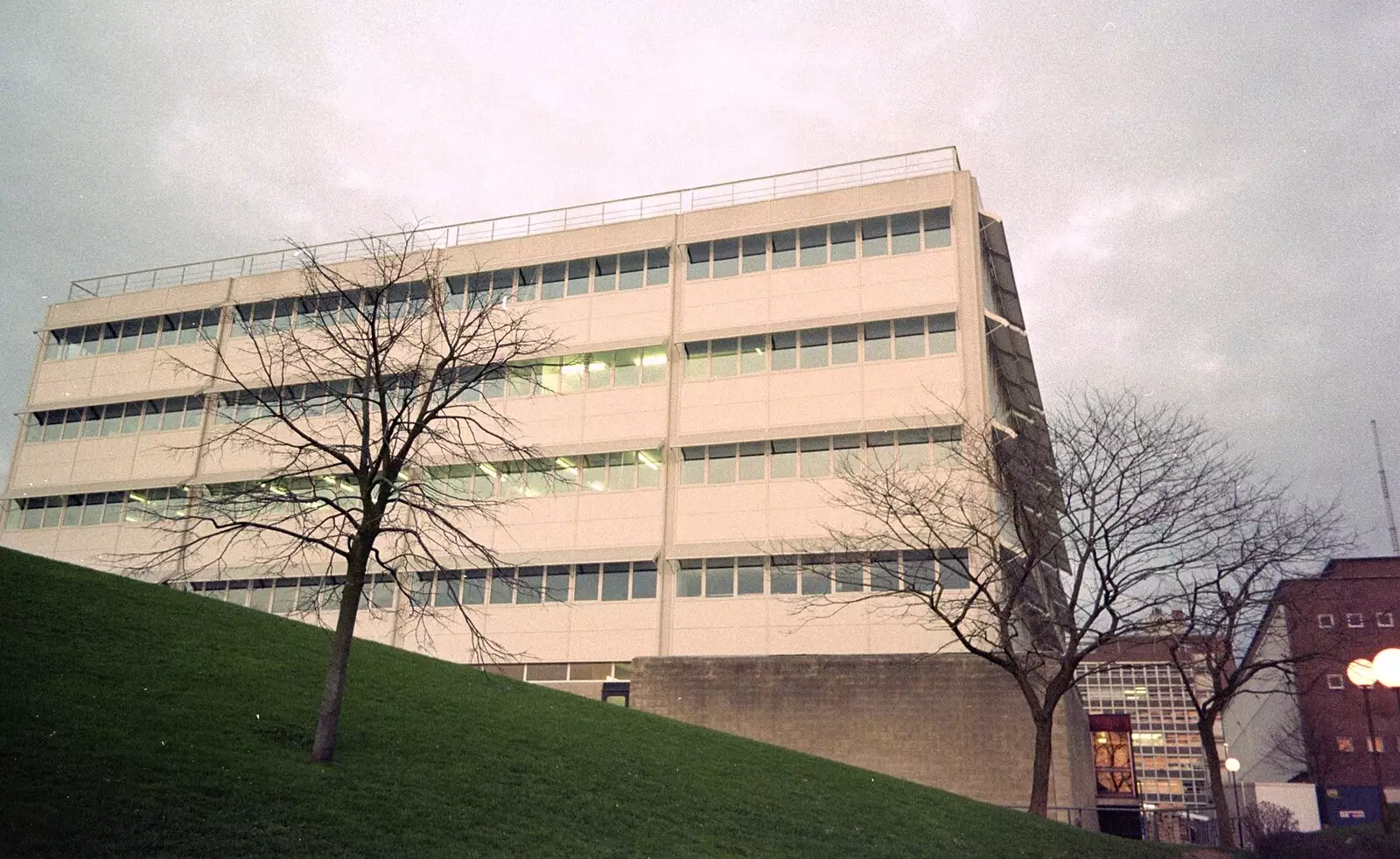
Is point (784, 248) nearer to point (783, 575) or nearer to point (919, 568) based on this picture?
point (783, 575)

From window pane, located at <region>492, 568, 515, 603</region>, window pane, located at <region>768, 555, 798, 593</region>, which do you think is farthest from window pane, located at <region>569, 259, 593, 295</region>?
window pane, located at <region>768, 555, 798, 593</region>

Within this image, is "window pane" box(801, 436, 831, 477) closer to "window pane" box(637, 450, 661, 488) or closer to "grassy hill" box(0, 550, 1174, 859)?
"window pane" box(637, 450, 661, 488)

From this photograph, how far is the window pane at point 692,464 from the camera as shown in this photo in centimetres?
3862

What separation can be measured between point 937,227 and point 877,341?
4.43 meters

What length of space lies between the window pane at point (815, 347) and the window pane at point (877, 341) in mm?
1389

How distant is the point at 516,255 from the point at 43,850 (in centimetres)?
3524

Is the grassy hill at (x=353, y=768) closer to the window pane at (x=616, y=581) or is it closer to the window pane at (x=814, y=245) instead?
the window pane at (x=616, y=581)

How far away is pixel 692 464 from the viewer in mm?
38844

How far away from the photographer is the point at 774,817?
17000 millimetres

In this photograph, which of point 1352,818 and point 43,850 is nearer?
point 43,850

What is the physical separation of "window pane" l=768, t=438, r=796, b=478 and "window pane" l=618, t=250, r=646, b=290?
8474 millimetres

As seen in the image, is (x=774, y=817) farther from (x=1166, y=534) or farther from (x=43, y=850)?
(x=1166, y=534)

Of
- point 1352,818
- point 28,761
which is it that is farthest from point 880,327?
point 1352,818

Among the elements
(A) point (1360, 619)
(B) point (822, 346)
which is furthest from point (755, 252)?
(A) point (1360, 619)
